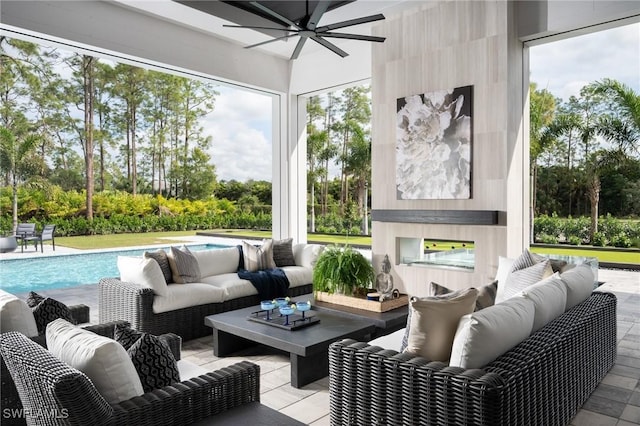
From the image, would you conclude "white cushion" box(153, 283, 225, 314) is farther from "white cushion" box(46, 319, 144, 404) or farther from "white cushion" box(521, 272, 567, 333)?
→ "white cushion" box(521, 272, 567, 333)

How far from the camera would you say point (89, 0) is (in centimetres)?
498

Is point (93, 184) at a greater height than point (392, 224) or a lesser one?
greater

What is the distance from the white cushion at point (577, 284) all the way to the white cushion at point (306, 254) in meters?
3.06

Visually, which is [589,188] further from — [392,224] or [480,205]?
[392,224]

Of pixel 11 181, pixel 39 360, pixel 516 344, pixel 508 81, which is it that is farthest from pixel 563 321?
pixel 11 181

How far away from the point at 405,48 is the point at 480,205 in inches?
82.1

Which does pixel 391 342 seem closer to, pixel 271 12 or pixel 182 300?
pixel 182 300

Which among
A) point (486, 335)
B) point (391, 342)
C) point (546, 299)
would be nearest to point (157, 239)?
point (391, 342)

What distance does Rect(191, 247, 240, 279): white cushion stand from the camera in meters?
5.00

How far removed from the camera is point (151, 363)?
181 cm

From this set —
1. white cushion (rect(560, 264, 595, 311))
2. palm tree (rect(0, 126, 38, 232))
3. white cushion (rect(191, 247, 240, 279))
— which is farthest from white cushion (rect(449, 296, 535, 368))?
palm tree (rect(0, 126, 38, 232))

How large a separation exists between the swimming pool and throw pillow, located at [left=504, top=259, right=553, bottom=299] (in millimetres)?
6536

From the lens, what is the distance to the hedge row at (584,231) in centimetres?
437

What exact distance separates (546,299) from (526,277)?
2.44 feet
